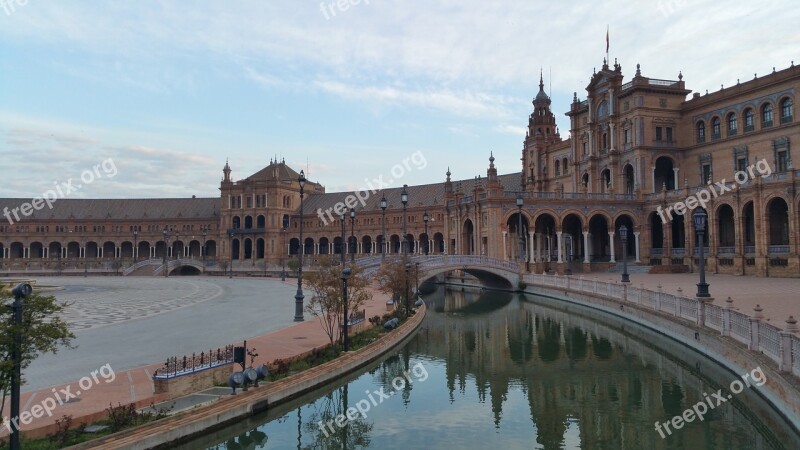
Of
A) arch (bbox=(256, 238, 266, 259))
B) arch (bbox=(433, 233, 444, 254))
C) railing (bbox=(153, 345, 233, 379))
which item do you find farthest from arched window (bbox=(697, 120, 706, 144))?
arch (bbox=(256, 238, 266, 259))

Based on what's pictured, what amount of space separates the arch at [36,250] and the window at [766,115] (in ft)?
395

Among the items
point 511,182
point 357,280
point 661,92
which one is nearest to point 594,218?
point 661,92

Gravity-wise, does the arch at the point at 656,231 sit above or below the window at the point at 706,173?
below

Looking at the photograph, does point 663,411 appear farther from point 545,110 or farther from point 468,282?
point 545,110

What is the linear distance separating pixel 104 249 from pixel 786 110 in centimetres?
11419

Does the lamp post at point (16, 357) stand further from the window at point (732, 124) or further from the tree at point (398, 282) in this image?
the window at point (732, 124)

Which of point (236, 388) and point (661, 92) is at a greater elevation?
point (661, 92)

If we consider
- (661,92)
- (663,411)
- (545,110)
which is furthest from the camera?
(545,110)

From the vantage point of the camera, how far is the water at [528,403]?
13.4 meters

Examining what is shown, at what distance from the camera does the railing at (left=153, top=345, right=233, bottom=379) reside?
13258 millimetres

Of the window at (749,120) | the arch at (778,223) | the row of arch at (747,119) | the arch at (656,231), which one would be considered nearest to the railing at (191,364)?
the arch at (778,223)

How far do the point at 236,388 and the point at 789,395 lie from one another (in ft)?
42.1

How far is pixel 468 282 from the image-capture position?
6041 centimetres

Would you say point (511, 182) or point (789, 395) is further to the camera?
point (511, 182)
